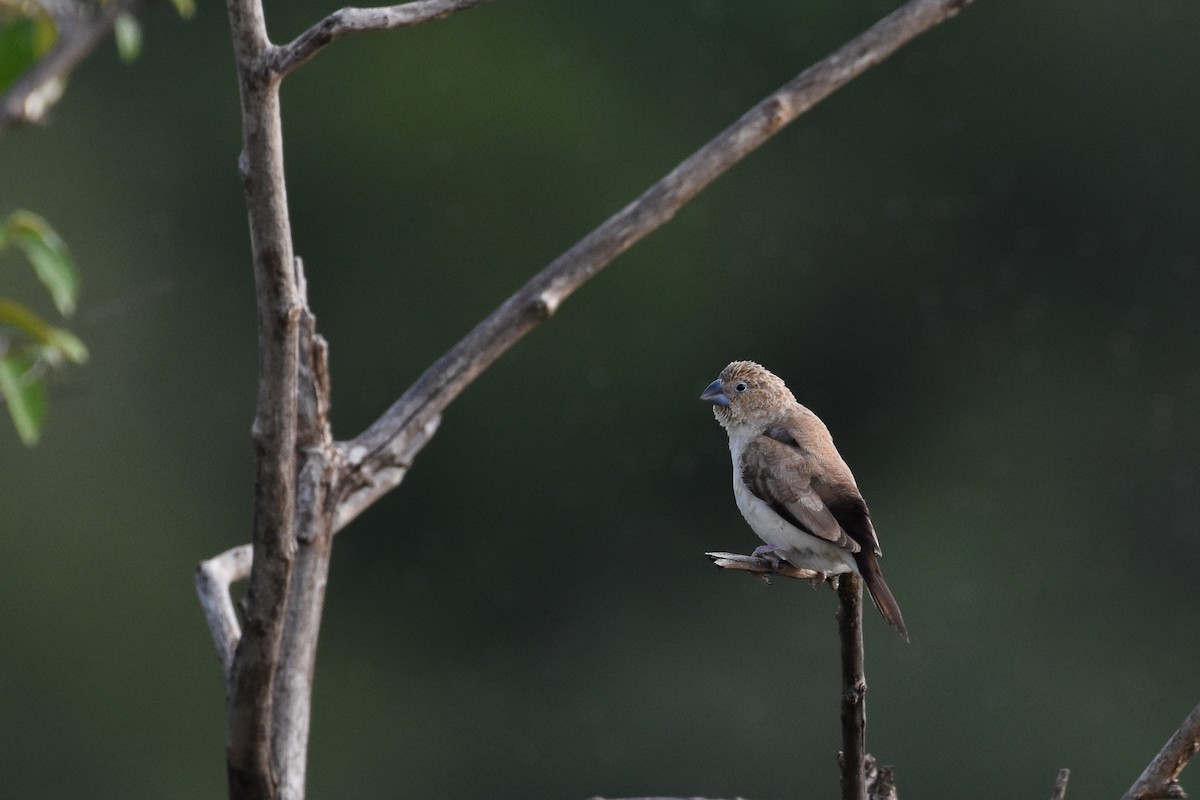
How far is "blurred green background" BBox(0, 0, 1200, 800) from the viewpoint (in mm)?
14562

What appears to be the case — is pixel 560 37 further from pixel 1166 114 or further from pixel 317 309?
pixel 1166 114

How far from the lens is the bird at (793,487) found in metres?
2.86

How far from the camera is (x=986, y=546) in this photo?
15.0 metres

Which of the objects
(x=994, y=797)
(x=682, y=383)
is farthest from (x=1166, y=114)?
(x=994, y=797)

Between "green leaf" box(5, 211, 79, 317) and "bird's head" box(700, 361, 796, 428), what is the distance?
4.21ft

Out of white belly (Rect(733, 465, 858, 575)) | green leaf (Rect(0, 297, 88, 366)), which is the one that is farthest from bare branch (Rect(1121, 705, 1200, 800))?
green leaf (Rect(0, 297, 88, 366))

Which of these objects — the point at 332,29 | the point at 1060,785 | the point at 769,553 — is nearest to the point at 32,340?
the point at 332,29

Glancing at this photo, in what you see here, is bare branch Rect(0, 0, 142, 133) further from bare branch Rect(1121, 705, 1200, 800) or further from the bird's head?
bare branch Rect(1121, 705, 1200, 800)

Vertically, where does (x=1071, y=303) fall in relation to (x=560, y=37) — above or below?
below

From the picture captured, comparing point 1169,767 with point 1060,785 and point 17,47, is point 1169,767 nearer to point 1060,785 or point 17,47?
point 1060,785

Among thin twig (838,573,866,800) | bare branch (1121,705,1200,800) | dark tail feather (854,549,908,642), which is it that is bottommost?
bare branch (1121,705,1200,800)

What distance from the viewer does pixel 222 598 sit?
2.92 m

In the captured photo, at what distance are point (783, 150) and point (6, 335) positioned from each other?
40.9 feet

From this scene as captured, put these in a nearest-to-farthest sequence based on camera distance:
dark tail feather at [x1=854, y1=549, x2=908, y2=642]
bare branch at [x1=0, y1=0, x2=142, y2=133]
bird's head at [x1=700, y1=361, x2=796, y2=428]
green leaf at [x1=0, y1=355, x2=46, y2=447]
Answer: dark tail feather at [x1=854, y1=549, x2=908, y2=642] < green leaf at [x1=0, y1=355, x2=46, y2=447] < bird's head at [x1=700, y1=361, x2=796, y2=428] < bare branch at [x1=0, y1=0, x2=142, y2=133]
